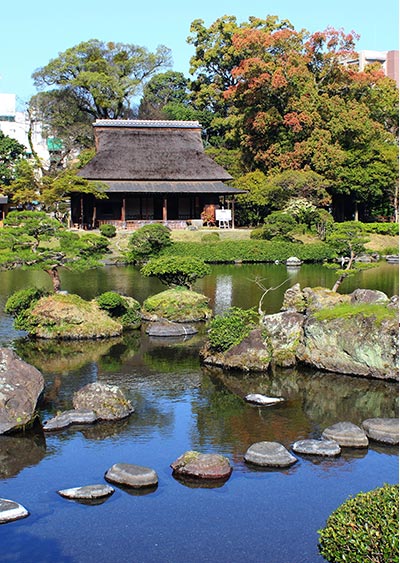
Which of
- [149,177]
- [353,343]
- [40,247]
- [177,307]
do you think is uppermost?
[149,177]

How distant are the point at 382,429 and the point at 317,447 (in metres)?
1.50

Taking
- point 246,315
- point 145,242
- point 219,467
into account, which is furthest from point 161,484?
point 145,242

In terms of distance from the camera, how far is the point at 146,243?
3997 centimetres

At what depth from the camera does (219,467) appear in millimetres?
12461

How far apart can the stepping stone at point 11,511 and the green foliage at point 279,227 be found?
1309 inches

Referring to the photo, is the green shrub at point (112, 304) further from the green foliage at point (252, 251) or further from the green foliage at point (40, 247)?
the green foliage at point (252, 251)

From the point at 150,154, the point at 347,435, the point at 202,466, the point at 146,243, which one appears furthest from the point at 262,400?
the point at 150,154

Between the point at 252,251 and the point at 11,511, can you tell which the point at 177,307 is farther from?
the point at 252,251

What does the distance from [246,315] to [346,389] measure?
3496 millimetres

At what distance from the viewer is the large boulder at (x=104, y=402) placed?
49.3ft

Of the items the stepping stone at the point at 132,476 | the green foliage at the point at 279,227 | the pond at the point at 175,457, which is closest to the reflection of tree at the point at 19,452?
the pond at the point at 175,457

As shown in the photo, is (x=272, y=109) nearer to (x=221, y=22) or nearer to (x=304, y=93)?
(x=304, y=93)

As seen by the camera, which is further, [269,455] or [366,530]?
[269,455]

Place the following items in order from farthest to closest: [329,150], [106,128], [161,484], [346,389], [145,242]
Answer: [106,128] → [329,150] → [145,242] → [346,389] → [161,484]
